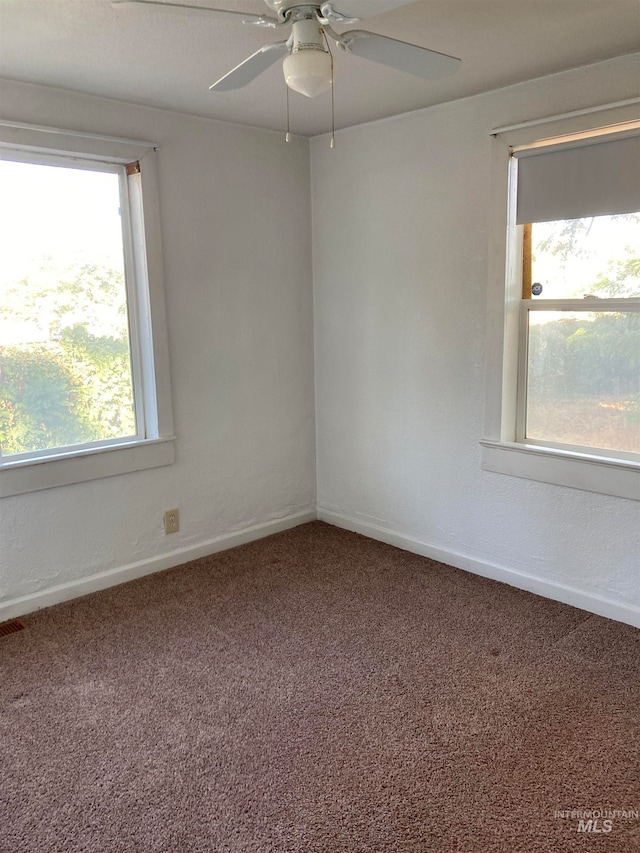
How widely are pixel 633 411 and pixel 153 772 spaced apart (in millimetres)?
2258

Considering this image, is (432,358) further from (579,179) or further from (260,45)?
(260,45)

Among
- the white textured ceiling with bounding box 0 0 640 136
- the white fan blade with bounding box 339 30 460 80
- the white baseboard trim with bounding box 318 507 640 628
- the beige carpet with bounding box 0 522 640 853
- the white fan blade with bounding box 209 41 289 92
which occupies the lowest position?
the beige carpet with bounding box 0 522 640 853

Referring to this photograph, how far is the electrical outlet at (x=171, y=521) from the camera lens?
3301mm

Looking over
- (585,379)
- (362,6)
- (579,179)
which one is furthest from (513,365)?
(362,6)

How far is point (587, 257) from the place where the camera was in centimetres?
267

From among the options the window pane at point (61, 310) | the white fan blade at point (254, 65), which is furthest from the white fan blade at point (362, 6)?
the window pane at point (61, 310)

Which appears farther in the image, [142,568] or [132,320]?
[142,568]

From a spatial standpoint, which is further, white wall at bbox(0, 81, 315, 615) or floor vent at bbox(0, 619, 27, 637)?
white wall at bbox(0, 81, 315, 615)

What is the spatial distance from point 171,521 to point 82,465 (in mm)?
603

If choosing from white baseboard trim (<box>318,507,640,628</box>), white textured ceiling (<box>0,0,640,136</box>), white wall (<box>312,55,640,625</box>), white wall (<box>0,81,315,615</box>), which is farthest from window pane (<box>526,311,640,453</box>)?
white wall (<box>0,81,315,615</box>)

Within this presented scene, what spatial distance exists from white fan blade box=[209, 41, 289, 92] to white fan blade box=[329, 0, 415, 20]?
222mm

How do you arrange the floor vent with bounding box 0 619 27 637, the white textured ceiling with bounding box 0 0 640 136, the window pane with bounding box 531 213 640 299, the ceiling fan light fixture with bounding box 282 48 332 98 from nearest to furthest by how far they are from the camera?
the ceiling fan light fixture with bounding box 282 48 332 98 < the white textured ceiling with bounding box 0 0 640 136 < the window pane with bounding box 531 213 640 299 < the floor vent with bounding box 0 619 27 637

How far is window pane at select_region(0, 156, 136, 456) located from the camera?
271 centimetres

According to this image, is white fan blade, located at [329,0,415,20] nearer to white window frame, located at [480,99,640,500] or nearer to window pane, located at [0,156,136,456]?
white window frame, located at [480,99,640,500]
